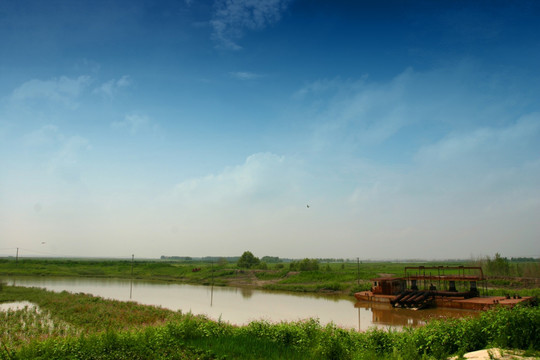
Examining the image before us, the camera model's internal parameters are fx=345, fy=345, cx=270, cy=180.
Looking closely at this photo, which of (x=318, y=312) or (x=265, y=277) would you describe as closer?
(x=318, y=312)

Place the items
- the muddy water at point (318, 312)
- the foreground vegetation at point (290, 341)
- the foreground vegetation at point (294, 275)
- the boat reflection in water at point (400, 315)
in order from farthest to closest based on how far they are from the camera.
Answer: the foreground vegetation at point (294, 275), the muddy water at point (318, 312), the boat reflection in water at point (400, 315), the foreground vegetation at point (290, 341)

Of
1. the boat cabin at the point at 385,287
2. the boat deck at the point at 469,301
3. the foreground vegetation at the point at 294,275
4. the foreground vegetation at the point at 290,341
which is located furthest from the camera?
the foreground vegetation at the point at 294,275

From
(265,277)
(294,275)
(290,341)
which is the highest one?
(290,341)

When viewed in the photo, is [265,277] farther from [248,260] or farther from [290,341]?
[290,341]

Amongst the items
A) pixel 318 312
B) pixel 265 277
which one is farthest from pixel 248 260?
pixel 318 312

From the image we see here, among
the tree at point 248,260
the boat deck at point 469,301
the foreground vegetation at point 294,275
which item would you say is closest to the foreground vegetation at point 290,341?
the boat deck at point 469,301

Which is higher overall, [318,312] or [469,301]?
[469,301]

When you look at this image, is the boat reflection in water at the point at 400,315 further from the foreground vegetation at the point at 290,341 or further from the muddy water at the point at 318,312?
the foreground vegetation at the point at 290,341

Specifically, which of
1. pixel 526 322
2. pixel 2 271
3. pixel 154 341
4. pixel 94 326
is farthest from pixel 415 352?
pixel 2 271

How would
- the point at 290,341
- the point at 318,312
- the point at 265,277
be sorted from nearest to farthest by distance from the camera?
the point at 290,341, the point at 318,312, the point at 265,277

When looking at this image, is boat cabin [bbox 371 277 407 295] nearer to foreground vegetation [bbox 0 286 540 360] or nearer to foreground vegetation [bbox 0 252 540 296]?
foreground vegetation [bbox 0 252 540 296]

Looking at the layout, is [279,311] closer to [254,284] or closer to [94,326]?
[94,326]

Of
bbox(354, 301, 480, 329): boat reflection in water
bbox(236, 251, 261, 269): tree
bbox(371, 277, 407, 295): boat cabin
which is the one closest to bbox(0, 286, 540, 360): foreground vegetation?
bbox(354, 301, 480, 329): boat reflection in water

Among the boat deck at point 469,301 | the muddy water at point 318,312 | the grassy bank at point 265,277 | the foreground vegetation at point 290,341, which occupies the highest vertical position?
the foreground vegetation at point 290,341
